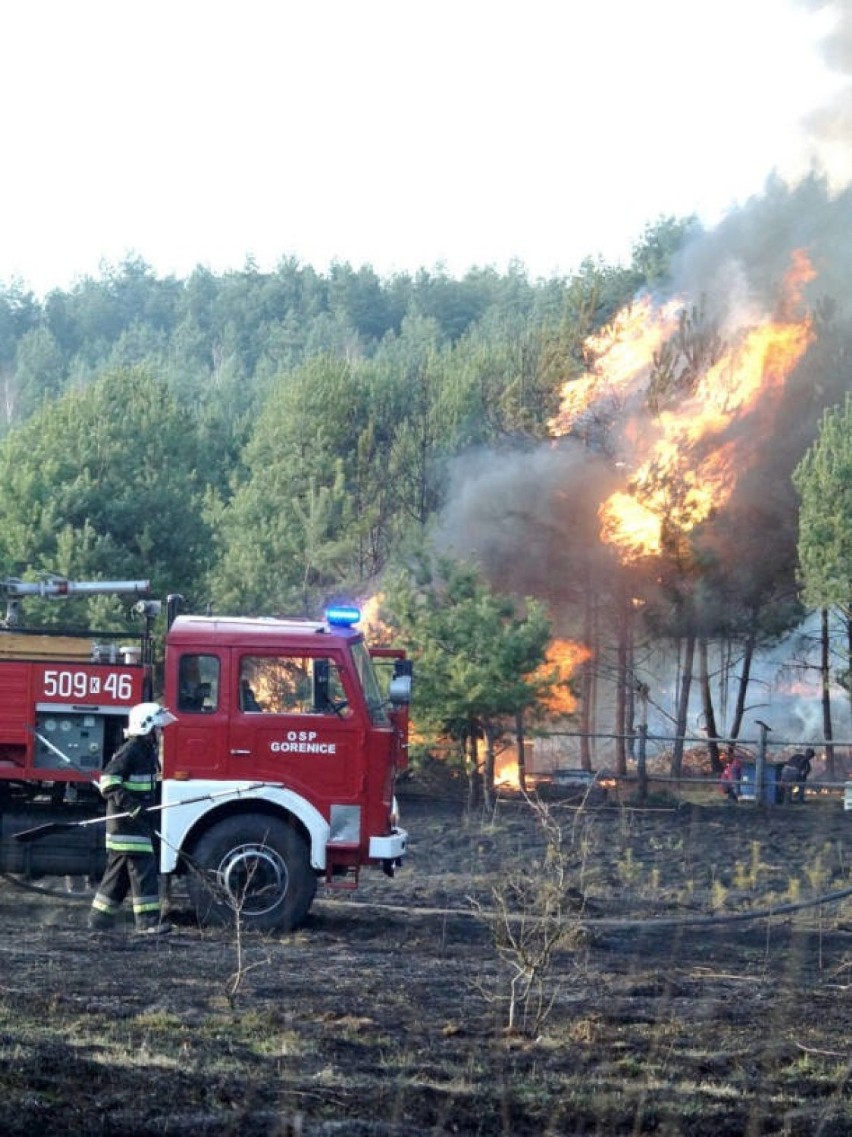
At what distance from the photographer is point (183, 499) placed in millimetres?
36438

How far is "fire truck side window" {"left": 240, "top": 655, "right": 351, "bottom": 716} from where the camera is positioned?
44.1 ft

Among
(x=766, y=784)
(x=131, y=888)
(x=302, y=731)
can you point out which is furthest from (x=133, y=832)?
(x=766, y=784)

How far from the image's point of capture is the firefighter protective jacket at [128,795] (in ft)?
42.8

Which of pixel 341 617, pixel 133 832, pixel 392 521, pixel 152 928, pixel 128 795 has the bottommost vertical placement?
pixel 152 928

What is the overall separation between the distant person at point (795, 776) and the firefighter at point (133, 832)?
16451 millimetres

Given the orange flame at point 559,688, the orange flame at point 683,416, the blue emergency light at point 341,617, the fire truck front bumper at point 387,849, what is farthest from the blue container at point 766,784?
the blue emergency light at point 341,617

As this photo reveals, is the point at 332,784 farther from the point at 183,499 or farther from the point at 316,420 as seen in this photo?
the point at 316,420

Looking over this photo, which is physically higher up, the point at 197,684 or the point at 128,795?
the point at 197,684

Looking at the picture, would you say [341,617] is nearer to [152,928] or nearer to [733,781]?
[152,928]

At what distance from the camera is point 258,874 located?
13336 mm

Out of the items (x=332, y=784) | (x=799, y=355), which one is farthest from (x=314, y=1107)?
(x=799, y=355)

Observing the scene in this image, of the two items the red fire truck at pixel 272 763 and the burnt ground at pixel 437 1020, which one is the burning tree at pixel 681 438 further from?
the red fire truck at pixel 272 763

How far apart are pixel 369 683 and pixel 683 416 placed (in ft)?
75.2

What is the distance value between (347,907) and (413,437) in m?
32.4
